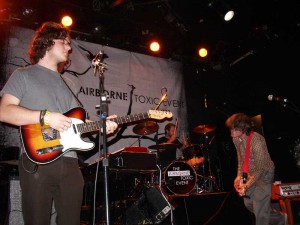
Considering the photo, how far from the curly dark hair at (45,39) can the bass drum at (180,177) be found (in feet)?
16.0

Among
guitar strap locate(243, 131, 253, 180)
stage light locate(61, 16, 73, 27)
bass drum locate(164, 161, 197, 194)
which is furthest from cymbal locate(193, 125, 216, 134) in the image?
stage light locate(61, 16, 73, 27)

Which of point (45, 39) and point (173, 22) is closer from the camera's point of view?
point (45, 39)

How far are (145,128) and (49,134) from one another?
15.2 ft

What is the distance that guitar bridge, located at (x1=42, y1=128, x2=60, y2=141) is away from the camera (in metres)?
2.75

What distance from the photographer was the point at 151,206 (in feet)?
17.6

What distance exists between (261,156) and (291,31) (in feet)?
13.0

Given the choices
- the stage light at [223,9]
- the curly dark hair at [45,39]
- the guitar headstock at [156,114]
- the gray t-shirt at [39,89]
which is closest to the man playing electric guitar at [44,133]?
the gray t-shirt at [39,89]

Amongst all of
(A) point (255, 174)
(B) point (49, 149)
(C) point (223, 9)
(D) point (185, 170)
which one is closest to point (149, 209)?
(A) point (255, 174)

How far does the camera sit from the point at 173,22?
8.11 m

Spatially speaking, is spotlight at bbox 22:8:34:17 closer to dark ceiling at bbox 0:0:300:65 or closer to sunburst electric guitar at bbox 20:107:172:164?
dark ceiling at bbox 0:0:300:65

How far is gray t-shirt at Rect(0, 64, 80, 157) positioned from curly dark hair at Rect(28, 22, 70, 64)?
0.23m

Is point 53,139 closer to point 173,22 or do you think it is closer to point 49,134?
point 49,134

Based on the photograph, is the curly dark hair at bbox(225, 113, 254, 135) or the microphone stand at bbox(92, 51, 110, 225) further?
the curly dark hair at bbox(225, 113, 254, 135)

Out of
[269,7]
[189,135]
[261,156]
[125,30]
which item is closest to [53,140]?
[261,156]
